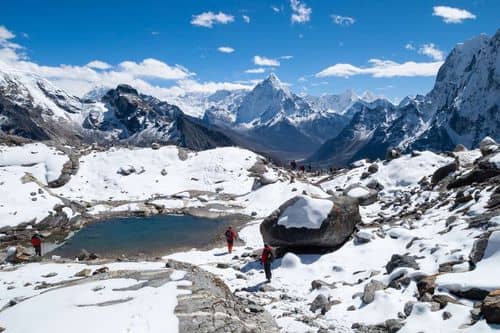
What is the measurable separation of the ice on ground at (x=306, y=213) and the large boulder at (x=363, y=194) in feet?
71.6

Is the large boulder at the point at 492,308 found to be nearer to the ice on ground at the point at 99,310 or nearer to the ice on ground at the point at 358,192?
the ice on ground at the point at 99,310

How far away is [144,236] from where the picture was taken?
162 ft

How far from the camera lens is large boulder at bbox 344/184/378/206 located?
52.6 metres

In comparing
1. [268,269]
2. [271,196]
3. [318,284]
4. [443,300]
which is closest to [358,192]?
[271,196]

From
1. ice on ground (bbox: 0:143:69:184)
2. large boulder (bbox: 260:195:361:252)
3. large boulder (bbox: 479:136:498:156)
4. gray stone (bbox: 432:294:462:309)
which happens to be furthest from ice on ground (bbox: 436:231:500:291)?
ice on ground (bbox: 0:143:69:184)

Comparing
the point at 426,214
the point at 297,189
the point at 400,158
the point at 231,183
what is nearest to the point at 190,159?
the point at 231,183

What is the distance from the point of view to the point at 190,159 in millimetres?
88375

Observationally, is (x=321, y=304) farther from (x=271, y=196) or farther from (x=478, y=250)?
(x=271, y=196)

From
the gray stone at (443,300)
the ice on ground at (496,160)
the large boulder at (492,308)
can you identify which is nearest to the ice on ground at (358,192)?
the ice on ground at (496,160)

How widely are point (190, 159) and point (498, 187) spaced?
6692 centimetres

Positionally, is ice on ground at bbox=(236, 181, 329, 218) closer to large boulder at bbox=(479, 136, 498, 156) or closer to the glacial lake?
the glacial lake

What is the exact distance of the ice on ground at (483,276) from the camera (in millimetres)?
16188

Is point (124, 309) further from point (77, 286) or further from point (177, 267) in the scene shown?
point (177, 267)

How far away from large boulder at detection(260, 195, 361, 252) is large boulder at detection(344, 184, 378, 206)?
69.1ft
